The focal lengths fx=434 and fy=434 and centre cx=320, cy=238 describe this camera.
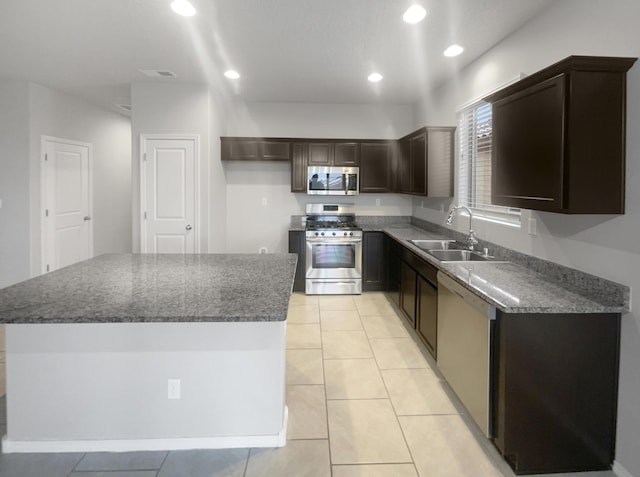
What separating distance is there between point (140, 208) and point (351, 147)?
9.03 ft

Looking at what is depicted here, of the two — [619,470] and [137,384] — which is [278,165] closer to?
[137,384]

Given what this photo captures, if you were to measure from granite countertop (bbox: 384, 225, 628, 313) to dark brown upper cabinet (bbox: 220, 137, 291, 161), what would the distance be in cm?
309

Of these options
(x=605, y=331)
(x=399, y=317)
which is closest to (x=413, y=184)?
(x=399, y=317)

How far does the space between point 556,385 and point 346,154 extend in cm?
419

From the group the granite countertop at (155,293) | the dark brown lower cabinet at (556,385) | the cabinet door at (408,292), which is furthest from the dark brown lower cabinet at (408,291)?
the dark brown lower cabinet at (556,385)

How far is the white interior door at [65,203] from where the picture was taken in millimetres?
5395

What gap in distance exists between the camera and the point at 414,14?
9.73 feet

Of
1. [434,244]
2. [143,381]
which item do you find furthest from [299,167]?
[143,381]

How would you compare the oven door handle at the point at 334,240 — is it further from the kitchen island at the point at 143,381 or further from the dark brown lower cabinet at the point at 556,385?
the dark brown lower cabinet at the point at 556,385

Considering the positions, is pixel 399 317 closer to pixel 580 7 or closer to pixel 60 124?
pixel 580 7

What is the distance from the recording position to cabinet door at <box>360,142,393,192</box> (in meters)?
5.80

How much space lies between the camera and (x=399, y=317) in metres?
4.65

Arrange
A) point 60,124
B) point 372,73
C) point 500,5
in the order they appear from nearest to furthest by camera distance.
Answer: point 500,5 → point 372,73 → point 60,124

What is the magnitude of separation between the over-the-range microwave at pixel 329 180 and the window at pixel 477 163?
178cm
